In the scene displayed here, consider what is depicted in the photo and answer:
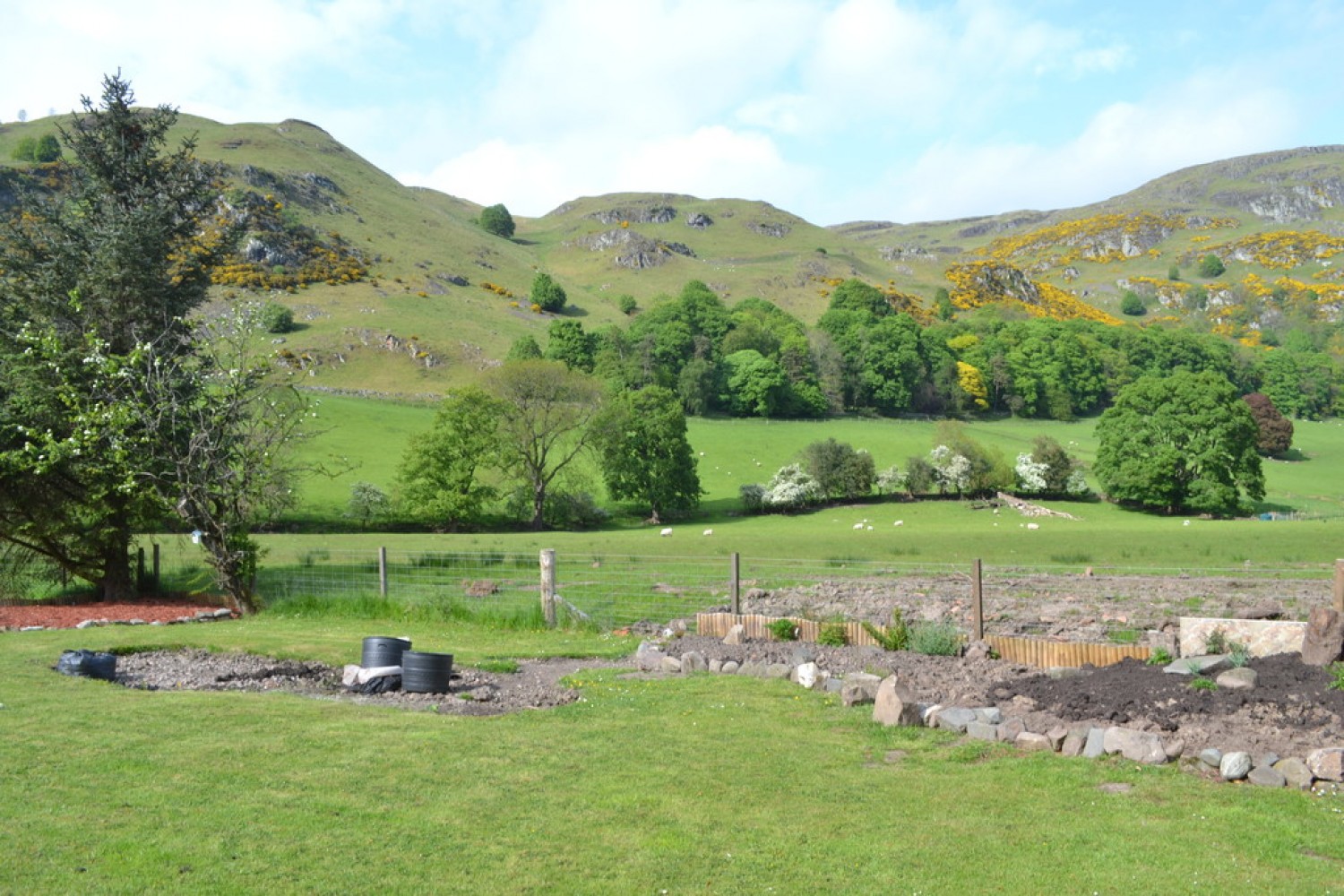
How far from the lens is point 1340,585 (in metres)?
12.4

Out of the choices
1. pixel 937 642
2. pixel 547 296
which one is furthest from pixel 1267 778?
pixel 547 296

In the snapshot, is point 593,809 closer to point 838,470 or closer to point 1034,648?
point 1034,648

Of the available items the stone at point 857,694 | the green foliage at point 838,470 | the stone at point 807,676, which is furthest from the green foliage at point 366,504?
the stone at point 857,694

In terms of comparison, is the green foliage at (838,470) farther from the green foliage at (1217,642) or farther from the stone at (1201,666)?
the stone at (1201,666)

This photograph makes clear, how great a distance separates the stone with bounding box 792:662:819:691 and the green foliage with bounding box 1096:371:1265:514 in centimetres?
6241

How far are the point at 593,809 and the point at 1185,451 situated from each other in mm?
71079

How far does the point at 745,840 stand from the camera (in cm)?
747

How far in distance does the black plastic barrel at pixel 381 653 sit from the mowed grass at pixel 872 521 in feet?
50.3

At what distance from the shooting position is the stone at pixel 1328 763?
839 cm

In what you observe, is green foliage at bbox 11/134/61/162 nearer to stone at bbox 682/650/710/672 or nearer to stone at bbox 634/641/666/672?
stone at bbox 634/641/666/672

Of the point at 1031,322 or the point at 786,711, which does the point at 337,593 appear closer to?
the point at 786,711

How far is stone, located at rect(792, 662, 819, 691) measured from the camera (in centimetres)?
1317

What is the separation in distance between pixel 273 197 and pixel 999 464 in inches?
5351

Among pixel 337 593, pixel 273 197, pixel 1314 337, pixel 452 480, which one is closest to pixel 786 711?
pixel 337 593
